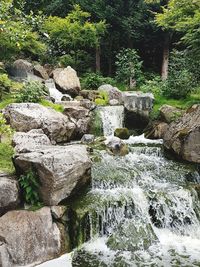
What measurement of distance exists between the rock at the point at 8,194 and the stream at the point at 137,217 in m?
1.73

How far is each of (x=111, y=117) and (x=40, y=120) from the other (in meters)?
4.63

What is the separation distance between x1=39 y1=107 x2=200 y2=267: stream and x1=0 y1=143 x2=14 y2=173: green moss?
238 centimetres

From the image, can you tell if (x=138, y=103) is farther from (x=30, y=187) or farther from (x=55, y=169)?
(x=30, y=187)

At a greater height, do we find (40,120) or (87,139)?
(40,120)

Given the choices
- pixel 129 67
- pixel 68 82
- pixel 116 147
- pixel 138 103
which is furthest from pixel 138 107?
pixel 129 67

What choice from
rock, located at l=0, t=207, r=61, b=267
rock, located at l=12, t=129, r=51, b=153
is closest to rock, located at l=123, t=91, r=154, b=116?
rock, located at l=12, t=129, r=51, b=153

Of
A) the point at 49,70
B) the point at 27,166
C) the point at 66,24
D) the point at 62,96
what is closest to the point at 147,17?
the point at 66,24

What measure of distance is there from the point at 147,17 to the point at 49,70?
30.4ft

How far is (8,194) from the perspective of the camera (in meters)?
8.80

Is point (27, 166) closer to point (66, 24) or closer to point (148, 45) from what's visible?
point (66, 24)

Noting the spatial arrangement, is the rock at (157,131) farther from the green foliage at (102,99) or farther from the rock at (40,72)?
the rock at (40,72)

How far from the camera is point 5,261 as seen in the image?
25.7 feet

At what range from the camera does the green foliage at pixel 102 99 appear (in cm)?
1997

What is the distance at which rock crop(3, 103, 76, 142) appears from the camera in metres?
14.4
